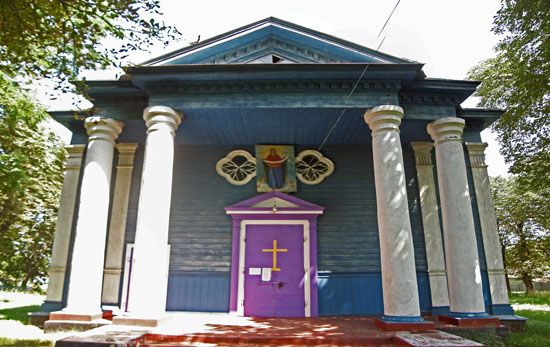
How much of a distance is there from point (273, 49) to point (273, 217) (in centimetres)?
409

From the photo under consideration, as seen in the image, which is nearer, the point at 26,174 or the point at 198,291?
the point at 198,291

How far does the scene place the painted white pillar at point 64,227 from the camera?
319 inches

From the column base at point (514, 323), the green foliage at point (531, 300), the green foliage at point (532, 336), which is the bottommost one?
the green foliage at point (531, 300)

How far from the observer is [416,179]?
9203mm

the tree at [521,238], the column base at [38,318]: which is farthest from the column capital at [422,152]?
the tree at [521,238]

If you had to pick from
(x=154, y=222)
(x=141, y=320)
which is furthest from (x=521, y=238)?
(x=141, y=320)

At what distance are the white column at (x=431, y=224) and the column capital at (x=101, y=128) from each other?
292 inches

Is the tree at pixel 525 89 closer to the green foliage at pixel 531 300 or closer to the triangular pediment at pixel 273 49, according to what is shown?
→ the triangular pediment at pixel 273 49

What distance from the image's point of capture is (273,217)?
29.4ft

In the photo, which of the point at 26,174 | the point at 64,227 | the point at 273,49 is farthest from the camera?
the point at 26,174

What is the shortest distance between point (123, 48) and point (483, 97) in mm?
13589

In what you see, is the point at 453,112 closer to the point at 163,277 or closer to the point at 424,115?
the point at 424,115

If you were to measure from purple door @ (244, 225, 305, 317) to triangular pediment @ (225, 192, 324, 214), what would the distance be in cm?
44

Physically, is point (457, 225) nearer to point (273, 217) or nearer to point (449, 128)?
point (449, 128)
